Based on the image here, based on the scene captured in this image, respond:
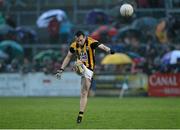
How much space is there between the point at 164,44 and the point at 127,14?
17.2 meters

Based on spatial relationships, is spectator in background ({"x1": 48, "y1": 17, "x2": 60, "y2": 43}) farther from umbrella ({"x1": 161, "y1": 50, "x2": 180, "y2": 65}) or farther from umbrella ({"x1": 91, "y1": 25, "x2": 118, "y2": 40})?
umbrella ({"x1": 161, "y1": 50, "x2": 180, "y2": 65})

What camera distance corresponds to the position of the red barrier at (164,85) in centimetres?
3303

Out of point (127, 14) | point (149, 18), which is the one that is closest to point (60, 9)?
point (149, 18)

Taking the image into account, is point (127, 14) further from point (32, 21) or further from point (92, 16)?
point (32, 21)

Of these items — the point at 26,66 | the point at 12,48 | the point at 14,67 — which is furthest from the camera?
the point at 12,48

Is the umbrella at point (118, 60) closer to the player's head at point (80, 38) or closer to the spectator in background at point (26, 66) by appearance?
the spectator in background at point (26, 66)

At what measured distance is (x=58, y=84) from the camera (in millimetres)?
34062

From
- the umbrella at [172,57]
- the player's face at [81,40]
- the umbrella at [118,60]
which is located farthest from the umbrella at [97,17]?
the player's face at [81,40]

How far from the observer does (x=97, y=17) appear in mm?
38219

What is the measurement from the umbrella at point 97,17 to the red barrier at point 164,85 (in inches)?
258

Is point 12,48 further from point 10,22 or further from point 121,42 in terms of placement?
point 121,42

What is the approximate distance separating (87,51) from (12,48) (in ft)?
65.7

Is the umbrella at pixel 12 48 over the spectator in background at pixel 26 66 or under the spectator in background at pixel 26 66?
over

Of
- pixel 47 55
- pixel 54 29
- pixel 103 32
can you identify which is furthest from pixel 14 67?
pixel 103 32
